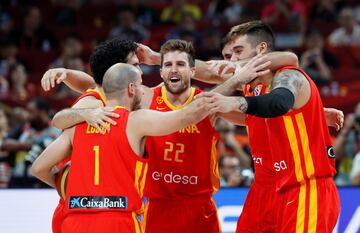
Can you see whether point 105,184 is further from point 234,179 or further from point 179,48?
point 234,179

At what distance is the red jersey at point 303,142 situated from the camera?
255 inches

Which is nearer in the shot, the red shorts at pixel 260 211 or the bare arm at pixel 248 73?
the bare arm at pixel 248 73

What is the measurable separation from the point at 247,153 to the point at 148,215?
A: 12.4ft

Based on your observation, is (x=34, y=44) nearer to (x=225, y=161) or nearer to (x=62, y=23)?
(x=62, y=23)

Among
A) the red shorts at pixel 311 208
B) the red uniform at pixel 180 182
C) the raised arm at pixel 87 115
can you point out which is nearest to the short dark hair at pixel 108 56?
the raised arm at pixel 87 115

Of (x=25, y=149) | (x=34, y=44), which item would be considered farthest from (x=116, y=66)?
(x=34, y=44)

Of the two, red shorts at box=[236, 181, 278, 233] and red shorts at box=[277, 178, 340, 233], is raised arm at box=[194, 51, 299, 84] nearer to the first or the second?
red shorts at box=[277, 178, 340, 233]

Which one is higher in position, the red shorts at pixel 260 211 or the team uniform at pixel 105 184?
the team uniform at pixel 105 184

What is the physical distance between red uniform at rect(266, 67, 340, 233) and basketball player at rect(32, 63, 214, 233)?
804 mm

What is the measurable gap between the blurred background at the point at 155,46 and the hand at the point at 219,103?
2.93 m

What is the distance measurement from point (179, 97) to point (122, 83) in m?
1.40

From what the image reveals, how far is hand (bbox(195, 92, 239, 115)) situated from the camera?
603 centimetres

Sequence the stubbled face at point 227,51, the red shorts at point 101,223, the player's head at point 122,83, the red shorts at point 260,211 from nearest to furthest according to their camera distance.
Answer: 1. the red shorts at point 101,223
2. the player's head at point 122,83
3. the red shorts at point 260,211
4. the stubbled face at point 227,51

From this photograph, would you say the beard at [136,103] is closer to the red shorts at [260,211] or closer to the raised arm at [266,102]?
the raised arm at [266,102]
